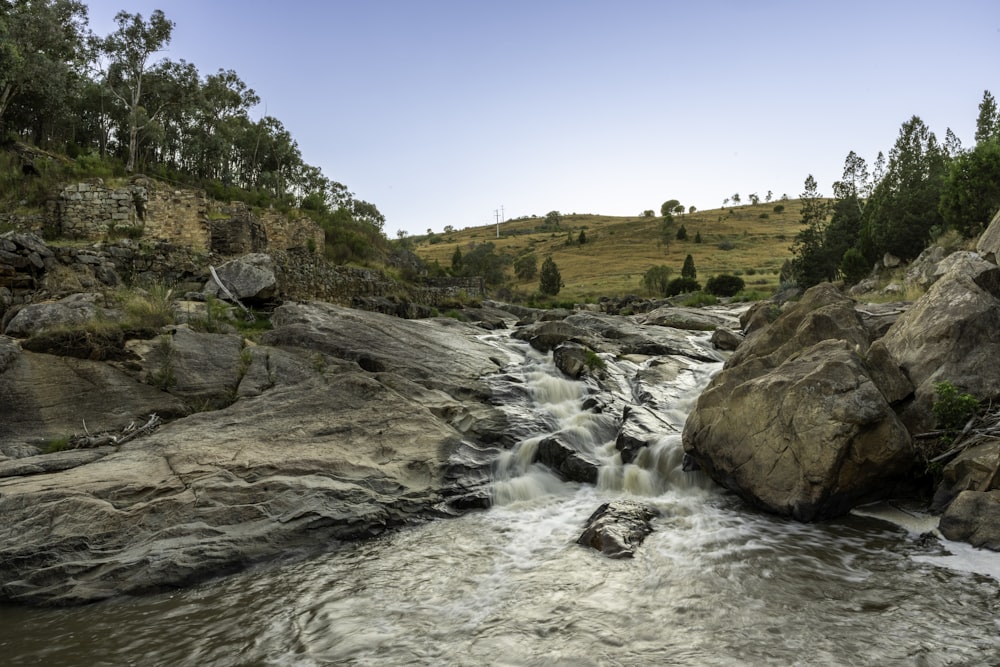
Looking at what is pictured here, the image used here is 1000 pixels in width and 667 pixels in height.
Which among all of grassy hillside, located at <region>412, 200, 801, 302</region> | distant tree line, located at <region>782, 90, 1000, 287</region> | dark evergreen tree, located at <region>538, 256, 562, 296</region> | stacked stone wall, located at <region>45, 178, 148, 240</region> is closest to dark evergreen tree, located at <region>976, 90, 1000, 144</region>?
distant tree line, located at <region>782, 90, 1000, 287</region>

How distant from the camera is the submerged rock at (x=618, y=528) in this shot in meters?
6.77

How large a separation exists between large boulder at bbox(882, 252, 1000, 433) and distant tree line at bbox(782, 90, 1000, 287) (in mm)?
15994

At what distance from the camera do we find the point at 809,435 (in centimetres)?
748

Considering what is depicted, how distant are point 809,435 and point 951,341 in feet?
10.8

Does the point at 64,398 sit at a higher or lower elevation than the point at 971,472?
higher

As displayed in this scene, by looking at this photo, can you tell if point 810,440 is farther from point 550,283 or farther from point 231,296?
point 550,283

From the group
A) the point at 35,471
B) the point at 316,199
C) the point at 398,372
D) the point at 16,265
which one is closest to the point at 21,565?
the point at 35,471

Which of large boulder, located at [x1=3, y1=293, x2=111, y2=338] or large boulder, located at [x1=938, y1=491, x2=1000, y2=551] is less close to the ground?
large boulder, located at [x1=3, y1=293, x2=111, y2=338]

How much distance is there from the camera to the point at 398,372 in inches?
470

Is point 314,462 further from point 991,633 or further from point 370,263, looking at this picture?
point 370,263

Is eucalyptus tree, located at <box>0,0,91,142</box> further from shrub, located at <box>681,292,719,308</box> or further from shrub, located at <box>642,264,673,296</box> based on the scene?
shrub, located at <box>642,264,673,296</box>

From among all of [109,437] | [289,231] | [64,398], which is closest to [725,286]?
[289,231]

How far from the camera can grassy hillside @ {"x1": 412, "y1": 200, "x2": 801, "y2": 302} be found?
58.2 metres

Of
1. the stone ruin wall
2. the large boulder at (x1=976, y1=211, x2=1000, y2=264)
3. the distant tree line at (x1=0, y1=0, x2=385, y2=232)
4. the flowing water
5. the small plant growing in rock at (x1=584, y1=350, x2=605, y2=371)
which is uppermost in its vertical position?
the distant tree line at (x1=0, y1=0, x2=385, y2=232)
